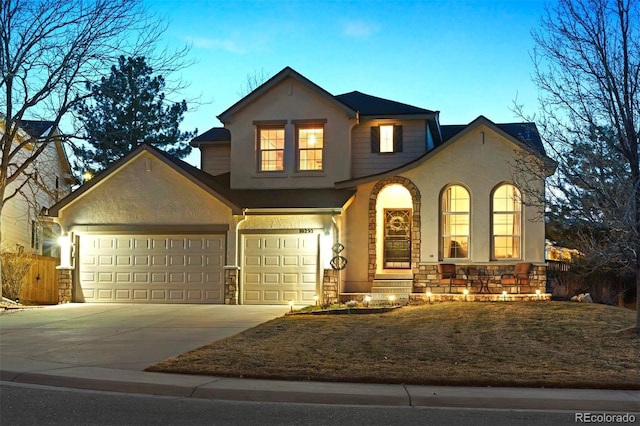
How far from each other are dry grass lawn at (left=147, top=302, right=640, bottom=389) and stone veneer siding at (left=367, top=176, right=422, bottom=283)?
199 inches

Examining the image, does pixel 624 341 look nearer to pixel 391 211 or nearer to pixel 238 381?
pixel 238 381

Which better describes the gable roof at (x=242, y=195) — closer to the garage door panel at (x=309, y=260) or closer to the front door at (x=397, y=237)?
the garage door panel at (x=309, y=260)

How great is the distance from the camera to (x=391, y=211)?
77.4 ft

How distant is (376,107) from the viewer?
78.5 ft

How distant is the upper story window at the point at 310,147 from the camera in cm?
2322

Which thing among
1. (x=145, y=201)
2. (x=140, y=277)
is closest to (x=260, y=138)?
(x=145, y=201)

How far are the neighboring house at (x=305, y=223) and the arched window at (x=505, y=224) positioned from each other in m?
0.03

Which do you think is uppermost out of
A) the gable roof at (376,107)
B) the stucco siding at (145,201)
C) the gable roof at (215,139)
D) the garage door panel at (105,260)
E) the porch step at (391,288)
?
the gable roof at (376,107)

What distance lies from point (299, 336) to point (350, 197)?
9056mm

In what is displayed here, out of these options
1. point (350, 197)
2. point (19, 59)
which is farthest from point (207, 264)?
point (19, 59)

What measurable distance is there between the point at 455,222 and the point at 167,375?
13.7 metres

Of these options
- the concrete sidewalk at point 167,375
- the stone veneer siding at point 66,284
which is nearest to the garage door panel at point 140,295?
the stone veneer siding at point 66,284

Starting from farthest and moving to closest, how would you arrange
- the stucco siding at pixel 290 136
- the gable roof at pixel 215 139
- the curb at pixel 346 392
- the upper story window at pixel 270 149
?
the gable roof at pixel 215 139, the upper story window at pixel 270 149, the stucco siding at pixel 290 136, the curb at pixel 346 392

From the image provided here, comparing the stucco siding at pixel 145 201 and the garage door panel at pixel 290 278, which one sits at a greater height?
the stucco siding at pixel 145 201
